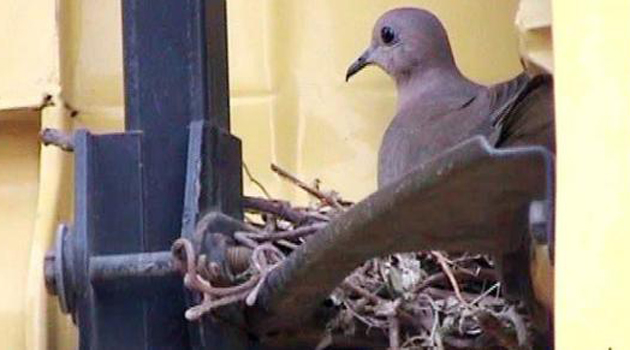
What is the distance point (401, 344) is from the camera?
2225mm

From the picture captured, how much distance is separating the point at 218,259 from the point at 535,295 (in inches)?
17.9

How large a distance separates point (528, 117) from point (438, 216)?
Result: 0.42 metres

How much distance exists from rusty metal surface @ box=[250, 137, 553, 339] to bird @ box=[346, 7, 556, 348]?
0.32 meters

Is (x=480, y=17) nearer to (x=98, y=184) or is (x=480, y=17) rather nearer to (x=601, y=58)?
(x=98, y=184)

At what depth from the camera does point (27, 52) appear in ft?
9.34

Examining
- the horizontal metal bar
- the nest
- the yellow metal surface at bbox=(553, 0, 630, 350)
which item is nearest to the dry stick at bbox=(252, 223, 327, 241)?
the nest

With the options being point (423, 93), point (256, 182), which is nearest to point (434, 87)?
point (423, 93)

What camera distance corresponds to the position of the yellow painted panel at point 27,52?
9.25ft

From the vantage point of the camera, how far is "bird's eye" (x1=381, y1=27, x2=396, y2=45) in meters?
3.21

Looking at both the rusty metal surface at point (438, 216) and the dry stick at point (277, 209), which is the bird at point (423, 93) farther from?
the rusty metal surface at point (438, 216)

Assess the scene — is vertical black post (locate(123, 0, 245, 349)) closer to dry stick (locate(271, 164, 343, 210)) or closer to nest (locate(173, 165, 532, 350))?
nest (locate(173, 165, 532, 350))

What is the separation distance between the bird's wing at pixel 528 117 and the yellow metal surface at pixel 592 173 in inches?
17.6

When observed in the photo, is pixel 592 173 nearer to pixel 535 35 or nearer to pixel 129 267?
pixel 535 35

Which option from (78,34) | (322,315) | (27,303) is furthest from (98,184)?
(78,34)
